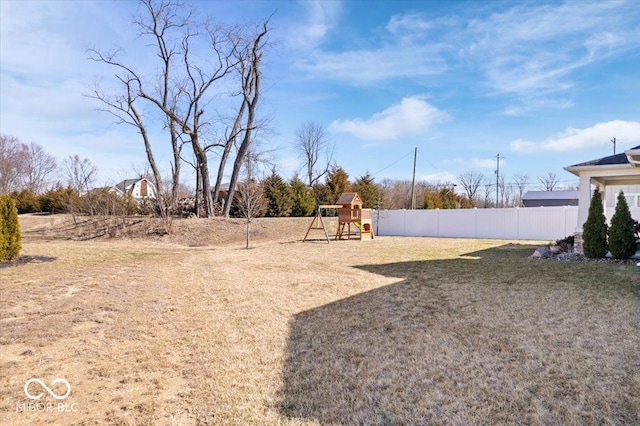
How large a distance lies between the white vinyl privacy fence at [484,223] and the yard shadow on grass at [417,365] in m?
12.4

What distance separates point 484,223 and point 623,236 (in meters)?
9.08

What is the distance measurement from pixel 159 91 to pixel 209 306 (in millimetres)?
16743

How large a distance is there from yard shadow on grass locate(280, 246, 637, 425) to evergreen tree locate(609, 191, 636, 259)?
4.95 metres

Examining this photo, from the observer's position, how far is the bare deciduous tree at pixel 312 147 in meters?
32.6

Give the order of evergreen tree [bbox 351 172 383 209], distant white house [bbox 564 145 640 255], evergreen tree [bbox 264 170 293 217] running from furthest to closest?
1. evergreen tree [bbox 351 172 383 209]
2. evergreen tree [bbox 264 170 293 217]
3. distant white house [bbox 564 145 640 255]

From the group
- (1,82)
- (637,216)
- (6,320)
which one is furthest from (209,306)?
(637,216)

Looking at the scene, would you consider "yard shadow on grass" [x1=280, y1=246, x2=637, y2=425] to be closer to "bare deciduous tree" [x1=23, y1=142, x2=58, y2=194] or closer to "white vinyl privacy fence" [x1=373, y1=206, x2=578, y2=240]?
"white vinyl privacy fence" [x1=373, y1=206, x2=578, y2=240]

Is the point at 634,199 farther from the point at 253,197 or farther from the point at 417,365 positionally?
the point at 417,365

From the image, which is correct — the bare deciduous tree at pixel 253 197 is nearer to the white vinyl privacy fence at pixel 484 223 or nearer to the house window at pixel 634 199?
the white vinyl privacy fence at pixel 484 223

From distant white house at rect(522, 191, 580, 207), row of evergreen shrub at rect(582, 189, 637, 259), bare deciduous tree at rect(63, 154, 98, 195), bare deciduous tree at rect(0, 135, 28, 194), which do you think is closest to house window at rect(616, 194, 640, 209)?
distant white house at rect(522, 191, 580, 207)

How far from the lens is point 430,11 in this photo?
Answer: 31.4 ft

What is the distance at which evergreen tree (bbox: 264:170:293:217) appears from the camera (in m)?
20.9

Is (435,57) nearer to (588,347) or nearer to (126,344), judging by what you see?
(588,347)

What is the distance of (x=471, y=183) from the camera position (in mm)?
42125
